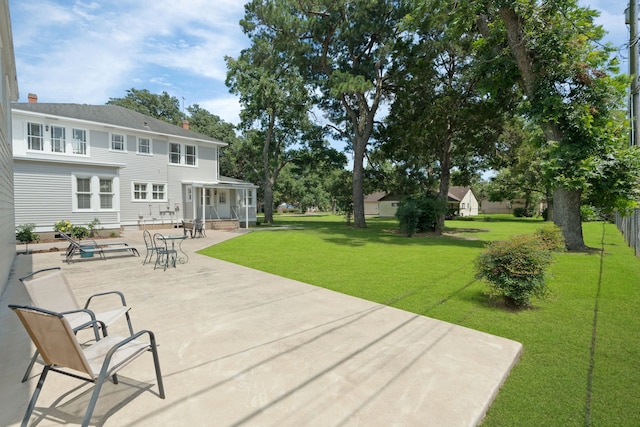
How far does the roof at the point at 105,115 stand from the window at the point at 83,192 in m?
4.00

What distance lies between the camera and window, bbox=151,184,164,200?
859 inches

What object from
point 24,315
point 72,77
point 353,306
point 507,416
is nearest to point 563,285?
point 353,306

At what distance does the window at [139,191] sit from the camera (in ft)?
68.6

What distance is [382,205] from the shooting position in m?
57.2

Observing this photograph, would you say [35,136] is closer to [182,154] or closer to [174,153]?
[174,153]

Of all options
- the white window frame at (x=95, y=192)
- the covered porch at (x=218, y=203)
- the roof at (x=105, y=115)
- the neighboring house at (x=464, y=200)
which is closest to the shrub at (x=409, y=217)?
the covered porch at (x=218, y=203)

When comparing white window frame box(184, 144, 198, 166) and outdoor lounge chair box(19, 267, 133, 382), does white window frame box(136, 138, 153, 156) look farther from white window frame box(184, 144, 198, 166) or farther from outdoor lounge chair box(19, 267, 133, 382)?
outdoor lounge chair box(19, 267, 133, 382)

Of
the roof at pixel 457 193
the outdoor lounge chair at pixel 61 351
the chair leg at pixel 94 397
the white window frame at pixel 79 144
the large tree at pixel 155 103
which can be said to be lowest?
the chair leg at pixel 94 397

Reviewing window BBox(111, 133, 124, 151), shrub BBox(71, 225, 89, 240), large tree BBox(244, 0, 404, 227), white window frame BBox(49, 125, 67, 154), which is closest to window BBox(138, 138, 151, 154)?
window BBox(111, 133, 124, 151)

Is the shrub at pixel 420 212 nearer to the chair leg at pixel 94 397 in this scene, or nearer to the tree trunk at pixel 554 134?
the tree trunk at pixel 554 134

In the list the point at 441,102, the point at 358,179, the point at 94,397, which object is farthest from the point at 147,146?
the point at 94,397

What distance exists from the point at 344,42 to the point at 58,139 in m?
18.3

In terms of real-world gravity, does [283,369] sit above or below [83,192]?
below

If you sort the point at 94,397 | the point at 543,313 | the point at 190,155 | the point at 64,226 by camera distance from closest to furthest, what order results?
the point at 94,397 < the point at 543,313 < the point at 64,226 < the point at 190,155
